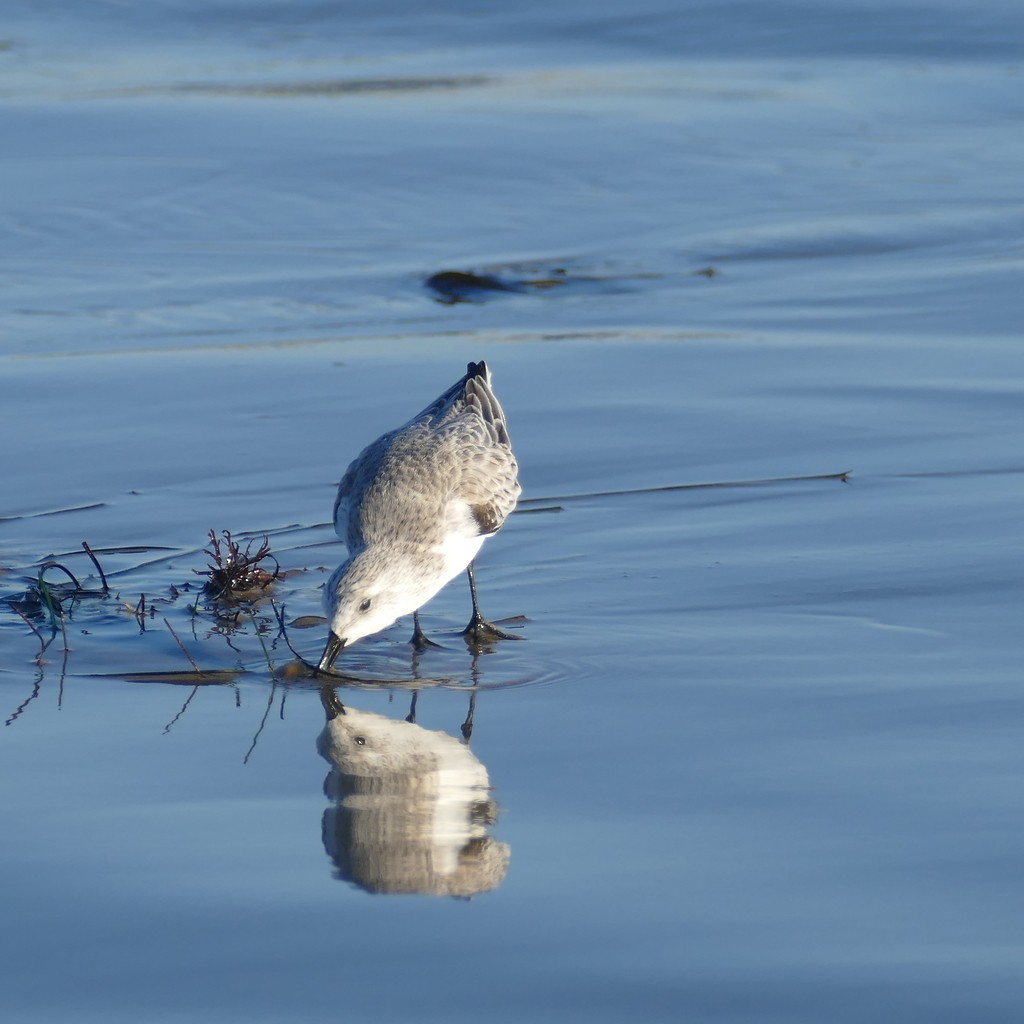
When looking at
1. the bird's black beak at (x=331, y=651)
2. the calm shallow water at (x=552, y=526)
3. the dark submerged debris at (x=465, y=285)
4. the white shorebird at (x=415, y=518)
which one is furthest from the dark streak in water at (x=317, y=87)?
the bird's black beak at (x=331, y=651)

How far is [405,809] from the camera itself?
4.39 meters

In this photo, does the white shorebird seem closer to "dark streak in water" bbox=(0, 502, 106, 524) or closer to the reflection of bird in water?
the reflection of bird in water

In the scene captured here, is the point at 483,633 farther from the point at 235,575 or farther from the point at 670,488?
the point at 670,488

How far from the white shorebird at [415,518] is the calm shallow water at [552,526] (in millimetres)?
219

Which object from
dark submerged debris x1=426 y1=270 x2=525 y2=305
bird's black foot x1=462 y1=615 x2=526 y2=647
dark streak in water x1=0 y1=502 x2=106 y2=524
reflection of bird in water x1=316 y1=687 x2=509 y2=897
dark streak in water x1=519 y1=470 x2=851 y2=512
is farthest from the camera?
dark submerged debris x1=426 y1=270 x2=525 y2=305

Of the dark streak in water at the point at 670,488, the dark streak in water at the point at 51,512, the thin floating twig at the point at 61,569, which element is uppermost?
the dark streak in water at the point at 670,488

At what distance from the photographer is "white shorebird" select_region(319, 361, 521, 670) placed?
17.3 feet

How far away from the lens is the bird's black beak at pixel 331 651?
5.19 metres

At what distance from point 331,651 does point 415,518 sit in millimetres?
710

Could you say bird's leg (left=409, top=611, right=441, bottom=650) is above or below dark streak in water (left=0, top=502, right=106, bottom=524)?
below

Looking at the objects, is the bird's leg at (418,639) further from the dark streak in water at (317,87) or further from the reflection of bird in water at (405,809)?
the dark streak in water at (317,87)

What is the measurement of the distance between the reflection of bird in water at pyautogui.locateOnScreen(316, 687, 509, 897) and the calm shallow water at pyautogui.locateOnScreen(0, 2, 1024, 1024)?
0.02 meters

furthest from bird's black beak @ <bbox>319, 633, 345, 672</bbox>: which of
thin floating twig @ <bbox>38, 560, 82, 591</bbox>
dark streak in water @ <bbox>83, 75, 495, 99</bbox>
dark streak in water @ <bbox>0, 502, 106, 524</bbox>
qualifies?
dark streak in water @ <bbox>83, 75, 495, 99</bbox>

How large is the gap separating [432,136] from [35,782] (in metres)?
9.30
